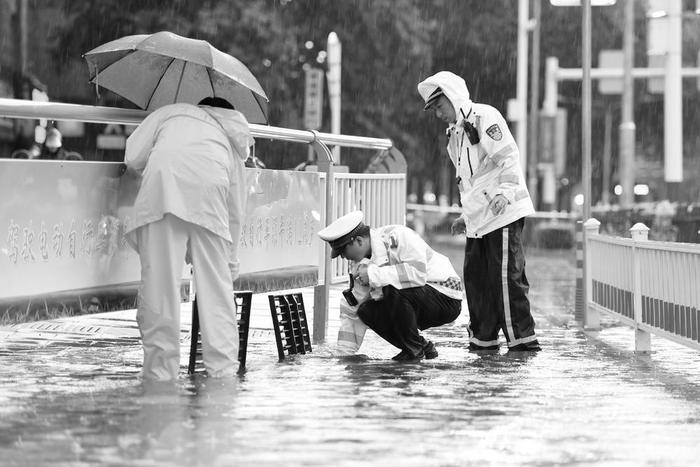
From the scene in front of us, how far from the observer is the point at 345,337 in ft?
39.2

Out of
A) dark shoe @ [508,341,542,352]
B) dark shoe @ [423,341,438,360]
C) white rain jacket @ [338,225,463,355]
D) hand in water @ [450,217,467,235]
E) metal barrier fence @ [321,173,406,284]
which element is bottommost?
dark shoe @ [508,341,542,352]

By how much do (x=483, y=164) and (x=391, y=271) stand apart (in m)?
1.56

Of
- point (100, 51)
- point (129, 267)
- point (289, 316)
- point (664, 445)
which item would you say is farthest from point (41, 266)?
point (664, 445)

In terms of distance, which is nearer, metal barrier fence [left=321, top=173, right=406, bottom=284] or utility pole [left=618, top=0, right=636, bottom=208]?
metal barrier fence [left=321, top=173, right=406, bottom=284]

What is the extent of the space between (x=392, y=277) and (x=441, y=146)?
141 ft

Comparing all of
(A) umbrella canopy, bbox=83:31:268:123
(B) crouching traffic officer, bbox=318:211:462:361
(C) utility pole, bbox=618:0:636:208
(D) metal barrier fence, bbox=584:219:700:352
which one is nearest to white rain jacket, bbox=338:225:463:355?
(B) crouching traffic officer, bbox=318:211:462:361

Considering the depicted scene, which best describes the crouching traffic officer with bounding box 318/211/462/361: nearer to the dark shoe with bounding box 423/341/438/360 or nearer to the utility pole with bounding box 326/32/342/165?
the dark shoe with bounding box 423/341/438/360

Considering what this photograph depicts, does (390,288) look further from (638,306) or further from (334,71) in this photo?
(334,71)

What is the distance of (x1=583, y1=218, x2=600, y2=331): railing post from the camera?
50.1ft

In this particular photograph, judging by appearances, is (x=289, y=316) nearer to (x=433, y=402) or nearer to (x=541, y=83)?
(x=433, y=402)

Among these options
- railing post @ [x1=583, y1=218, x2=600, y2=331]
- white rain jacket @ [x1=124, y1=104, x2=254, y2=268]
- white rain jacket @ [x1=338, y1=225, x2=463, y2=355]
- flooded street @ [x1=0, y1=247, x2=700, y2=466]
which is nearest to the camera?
flooded street @ [x1=0, y1=247, x2=700, y2=466]

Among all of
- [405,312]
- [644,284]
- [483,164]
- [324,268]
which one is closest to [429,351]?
[405,312]

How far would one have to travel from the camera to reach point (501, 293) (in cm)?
1262

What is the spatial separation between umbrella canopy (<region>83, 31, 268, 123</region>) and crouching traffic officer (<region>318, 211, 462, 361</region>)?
40.7 inches
